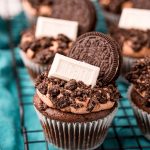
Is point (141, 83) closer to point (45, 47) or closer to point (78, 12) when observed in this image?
point (45, 47)

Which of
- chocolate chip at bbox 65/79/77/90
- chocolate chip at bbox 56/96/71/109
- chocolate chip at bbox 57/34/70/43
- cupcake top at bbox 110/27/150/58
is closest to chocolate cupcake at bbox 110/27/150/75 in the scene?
cupcake top at bbox 110/27/150/58

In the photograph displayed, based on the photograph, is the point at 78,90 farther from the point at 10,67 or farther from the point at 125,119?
the point at 10,67

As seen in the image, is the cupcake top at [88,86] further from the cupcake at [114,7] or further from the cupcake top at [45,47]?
the cupcake at [114,7]

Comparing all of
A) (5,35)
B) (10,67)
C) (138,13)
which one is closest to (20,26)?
(5,35)

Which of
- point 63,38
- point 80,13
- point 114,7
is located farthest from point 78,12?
point 114,7

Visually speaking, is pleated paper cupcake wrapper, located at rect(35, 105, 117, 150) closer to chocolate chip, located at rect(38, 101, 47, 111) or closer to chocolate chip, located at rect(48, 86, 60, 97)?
chocolate chip, located at rect(38, 101, 47, 111)

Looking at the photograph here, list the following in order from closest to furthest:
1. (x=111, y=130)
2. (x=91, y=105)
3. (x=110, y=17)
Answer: (x=91, y=105) < (x=111, y=130) < (x=110, y=17)

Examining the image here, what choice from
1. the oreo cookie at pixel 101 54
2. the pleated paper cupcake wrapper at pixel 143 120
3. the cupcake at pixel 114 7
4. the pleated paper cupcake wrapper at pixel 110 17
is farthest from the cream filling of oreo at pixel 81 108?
the pleated paper cupcake wrapper at pixel 110 17
